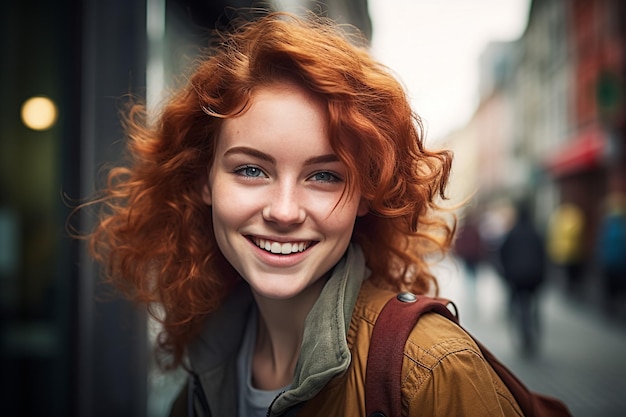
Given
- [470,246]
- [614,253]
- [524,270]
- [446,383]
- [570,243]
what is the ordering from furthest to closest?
[570,243] → [470,246] → [614,253] → [524,270] → [446,383]

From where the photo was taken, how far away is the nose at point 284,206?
1.36 m

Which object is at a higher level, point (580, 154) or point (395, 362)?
point (580, 154)

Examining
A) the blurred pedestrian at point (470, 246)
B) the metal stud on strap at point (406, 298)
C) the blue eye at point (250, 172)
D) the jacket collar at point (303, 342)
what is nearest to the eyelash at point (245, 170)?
the blue eye at point (250, 172)

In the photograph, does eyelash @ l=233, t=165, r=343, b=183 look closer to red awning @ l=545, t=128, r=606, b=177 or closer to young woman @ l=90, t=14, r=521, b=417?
young woman @ l=90, t=14, r=521, b=417

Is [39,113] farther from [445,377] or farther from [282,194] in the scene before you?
[445,377]

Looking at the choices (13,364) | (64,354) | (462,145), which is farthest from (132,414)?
(462,145)

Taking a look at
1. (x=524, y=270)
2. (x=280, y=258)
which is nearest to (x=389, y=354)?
(x=280, y=258)

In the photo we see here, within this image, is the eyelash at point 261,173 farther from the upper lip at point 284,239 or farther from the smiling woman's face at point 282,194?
the upper lip at point 284,239

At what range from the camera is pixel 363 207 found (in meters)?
1.56

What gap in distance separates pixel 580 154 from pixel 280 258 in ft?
53.8

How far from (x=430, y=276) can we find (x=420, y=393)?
59cm

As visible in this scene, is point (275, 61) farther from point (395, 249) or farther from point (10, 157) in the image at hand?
point (10, 157)

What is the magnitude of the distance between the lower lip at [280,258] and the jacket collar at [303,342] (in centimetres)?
13

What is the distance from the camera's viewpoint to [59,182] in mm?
3078
